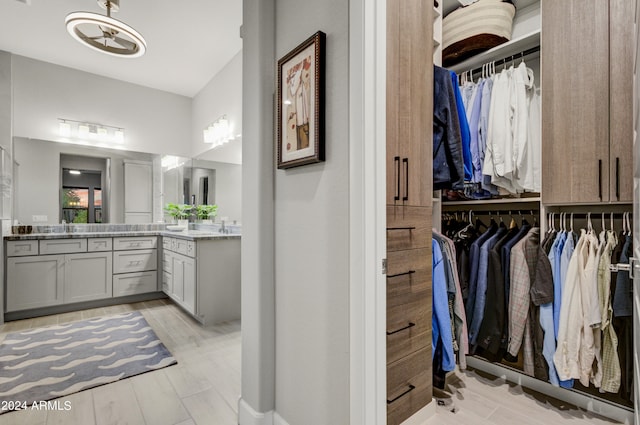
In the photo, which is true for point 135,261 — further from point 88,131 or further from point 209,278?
point 88,131

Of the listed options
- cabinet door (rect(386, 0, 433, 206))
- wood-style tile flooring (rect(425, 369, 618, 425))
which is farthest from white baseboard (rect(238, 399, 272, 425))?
cabinet door (rect(386, 0, 433, 206))

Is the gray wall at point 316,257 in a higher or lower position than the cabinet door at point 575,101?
lower

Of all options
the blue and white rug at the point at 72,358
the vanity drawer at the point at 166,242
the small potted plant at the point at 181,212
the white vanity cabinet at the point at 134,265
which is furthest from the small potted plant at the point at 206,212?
the blue and white rug at the point at 72,358

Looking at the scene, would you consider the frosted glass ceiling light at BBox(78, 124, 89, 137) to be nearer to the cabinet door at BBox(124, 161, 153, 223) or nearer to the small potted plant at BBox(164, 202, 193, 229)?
the cabinet door at BBox(124, 161, 153, 223)

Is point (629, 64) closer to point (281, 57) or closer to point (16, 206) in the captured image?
point (281, 57)

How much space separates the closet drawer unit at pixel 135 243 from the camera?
3782 mm

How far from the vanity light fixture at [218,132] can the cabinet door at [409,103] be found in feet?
9.01

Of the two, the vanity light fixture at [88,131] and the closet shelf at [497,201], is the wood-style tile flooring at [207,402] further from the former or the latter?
the vanity light fixture at [88,131]

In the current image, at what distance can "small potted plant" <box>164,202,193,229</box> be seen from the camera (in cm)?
440

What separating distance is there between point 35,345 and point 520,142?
4.01 m

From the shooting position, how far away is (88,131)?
411 centimetres

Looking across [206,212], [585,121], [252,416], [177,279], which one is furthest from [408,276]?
[206,212]

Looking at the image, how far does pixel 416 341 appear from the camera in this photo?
1.49 meters

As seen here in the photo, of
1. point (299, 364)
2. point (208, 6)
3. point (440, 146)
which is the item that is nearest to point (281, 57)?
point (440, 146)
